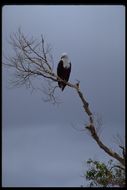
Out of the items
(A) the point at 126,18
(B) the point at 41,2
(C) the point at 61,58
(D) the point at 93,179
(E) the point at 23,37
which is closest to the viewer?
(B) the point at 41,2

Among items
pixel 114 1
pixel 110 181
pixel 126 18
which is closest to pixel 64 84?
pixel 110 181

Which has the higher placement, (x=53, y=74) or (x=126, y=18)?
(x=53, y=74)

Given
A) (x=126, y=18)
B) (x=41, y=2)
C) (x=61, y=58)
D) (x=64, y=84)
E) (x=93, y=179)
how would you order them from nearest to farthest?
(x=41, y=2) < (x=126, y=18) < (x=64, y=84) < (x=93, y=179) < (x=61, y=58)

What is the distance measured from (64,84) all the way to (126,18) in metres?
3.54

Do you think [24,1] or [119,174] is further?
[119,174]

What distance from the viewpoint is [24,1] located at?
3.40 m


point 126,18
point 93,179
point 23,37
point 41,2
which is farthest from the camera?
point 93,179

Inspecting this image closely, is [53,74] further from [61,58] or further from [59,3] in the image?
[59,3]

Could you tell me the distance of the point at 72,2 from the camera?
3.39m

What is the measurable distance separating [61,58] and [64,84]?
1.35m

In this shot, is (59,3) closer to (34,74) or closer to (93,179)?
(34,74)

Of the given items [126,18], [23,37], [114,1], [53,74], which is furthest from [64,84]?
[114,1]

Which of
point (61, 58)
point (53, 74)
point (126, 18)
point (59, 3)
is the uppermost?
point (61, 58)

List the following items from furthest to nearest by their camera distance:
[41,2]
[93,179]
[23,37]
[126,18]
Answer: [93,179], [23,37], [126,18], [41,2]
